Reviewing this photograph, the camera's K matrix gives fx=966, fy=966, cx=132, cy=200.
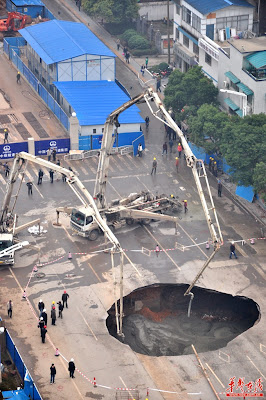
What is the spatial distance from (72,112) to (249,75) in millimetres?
22111

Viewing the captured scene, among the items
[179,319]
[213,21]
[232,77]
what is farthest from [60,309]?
[213,21]

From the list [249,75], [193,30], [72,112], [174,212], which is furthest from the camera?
[193,30]

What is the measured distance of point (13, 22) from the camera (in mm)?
150250

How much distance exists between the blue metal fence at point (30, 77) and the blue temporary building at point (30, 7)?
13542 mm

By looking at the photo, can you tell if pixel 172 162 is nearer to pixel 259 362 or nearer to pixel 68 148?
pixel 68 148

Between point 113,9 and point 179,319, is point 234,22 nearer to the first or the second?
point 113,9

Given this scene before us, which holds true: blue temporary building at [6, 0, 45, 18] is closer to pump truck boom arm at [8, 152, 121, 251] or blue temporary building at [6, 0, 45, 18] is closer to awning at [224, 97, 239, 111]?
awning at [224, 97, 239, 111]

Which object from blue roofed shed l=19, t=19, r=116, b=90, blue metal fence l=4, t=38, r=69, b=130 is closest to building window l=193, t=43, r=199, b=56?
blue roofed shed l=19, t=19, r=116, b=90

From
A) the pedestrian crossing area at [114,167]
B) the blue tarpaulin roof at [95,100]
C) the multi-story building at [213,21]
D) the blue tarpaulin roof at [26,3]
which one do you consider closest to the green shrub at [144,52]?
the multi-story building at [213,21]

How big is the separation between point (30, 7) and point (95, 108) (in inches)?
1788

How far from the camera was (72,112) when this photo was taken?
117m

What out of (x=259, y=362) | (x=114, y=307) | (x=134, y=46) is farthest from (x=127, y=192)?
(x=134, y=46)

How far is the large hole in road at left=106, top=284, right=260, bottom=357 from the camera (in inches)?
3142

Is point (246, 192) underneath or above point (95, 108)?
underneath
